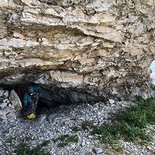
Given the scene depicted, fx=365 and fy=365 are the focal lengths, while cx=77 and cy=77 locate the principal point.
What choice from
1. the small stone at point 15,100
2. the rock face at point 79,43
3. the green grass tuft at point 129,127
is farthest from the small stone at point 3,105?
the green grass tuft at point 129,127

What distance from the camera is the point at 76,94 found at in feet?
42.3

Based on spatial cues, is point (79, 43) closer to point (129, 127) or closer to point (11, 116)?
point (129, 127)

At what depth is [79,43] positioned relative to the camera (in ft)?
35.0

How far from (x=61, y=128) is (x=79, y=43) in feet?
8.74

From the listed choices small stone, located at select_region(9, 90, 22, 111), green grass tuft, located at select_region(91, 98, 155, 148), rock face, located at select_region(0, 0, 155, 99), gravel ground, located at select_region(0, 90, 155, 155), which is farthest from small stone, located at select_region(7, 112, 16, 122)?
green grass tuft, located at select_region(91, 98, 155, 148)

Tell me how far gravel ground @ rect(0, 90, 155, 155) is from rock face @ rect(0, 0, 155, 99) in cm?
81

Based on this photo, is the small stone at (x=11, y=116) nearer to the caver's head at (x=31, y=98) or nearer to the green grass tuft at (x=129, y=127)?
the caver's head at (x=31, y=98)

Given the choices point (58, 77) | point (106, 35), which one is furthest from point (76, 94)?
point (106, 35)

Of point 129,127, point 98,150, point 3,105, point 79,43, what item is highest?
point 79,43

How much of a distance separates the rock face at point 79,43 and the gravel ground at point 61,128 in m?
0.81

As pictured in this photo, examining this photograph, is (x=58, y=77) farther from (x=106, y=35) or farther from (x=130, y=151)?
(x=130, y=151)

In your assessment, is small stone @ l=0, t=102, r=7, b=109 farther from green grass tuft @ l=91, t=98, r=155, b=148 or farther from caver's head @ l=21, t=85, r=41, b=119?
green grass tuft @ l=91, t=98, r=155, b=148

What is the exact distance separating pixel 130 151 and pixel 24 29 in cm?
458

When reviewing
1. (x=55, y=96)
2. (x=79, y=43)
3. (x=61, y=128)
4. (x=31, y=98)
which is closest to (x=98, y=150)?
(x=61, y=128)
